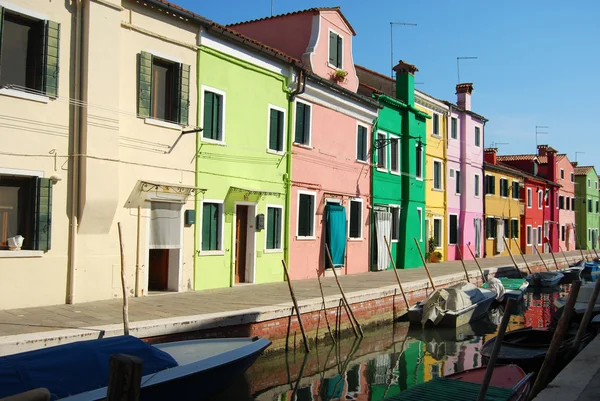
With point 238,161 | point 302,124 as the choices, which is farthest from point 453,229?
point 238,161

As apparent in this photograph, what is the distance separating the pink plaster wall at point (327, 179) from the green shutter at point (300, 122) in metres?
0.34

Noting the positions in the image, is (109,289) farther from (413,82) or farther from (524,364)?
(413,82)

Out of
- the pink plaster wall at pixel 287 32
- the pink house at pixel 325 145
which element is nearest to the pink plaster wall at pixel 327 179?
the pink house at pixel 325 145

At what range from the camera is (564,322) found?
25.7 ft

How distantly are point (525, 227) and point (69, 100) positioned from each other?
36256mm

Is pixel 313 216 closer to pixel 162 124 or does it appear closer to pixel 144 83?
pixel 162 124

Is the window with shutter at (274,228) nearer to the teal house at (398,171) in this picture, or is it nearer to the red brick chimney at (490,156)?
the teal house at (398,171)

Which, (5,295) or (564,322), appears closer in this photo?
(564,322)

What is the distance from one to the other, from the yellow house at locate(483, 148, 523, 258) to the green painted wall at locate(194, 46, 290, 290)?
2069cm

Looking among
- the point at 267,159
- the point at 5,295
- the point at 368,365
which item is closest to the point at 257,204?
the point at 267,159

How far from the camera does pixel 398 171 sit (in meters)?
24.4

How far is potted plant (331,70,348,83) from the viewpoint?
1998cm

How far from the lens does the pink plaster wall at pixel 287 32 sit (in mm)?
19453

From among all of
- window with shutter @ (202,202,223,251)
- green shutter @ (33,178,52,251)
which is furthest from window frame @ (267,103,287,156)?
green shutter @ (33,178,52,251)
